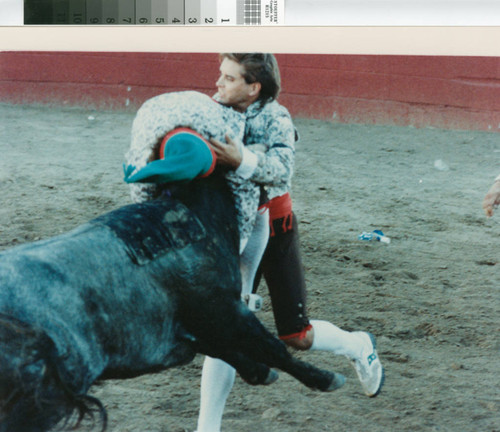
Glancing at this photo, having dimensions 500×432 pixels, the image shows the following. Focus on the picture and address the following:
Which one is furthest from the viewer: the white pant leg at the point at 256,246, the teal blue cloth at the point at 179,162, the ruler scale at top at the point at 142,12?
the ruler scale at top at the point at 142,12

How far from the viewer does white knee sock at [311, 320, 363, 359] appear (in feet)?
4.35

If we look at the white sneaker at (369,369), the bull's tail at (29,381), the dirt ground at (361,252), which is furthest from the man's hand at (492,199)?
the bull's tail at (29,381)

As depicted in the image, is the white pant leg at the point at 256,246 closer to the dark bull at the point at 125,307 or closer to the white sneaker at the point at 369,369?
the dark bull at the point at 125,307

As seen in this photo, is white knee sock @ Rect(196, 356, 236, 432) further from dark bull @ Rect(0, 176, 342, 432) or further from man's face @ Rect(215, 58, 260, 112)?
man's face @ Rect(215, 58, 260, 112)

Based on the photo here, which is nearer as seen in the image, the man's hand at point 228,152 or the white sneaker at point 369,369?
the man's hand at point 228,152

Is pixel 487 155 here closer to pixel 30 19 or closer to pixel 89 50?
pixel 89 50

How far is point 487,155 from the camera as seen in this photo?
5.45ft

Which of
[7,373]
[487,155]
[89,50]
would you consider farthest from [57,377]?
[487,155]

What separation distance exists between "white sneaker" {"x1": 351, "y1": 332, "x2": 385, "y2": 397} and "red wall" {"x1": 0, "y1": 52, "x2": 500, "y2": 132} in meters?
0.54

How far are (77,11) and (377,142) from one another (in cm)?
84

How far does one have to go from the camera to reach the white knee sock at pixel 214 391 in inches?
51.0

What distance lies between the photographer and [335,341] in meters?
1.34

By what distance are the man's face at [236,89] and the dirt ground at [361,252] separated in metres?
0.32

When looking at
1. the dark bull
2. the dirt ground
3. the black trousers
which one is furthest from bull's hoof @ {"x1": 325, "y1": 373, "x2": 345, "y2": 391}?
the dirt ground
